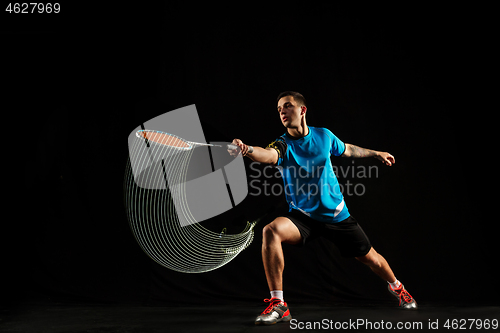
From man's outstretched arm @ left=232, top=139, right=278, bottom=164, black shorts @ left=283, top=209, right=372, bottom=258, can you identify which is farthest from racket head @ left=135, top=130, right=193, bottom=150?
black shorts @ left=283, top=209, right=372, bottom=258

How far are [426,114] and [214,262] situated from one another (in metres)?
3.05

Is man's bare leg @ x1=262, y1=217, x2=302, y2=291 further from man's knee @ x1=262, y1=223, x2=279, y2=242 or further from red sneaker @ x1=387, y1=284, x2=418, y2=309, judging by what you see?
red sneaker @ x1=387, y1=284, x2=418, y2=309

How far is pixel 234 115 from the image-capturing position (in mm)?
5277

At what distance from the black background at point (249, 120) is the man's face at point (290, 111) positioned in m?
1.27

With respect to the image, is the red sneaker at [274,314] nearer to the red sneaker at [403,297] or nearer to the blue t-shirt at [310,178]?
the blue t-shirt at [310,178]

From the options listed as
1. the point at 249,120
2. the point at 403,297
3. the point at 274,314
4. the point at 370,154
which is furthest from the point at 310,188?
the point at 249,120

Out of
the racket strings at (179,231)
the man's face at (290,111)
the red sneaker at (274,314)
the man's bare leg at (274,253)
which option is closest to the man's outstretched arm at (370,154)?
the man's face at (290,111)

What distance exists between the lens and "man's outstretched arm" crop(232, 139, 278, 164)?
3.29m

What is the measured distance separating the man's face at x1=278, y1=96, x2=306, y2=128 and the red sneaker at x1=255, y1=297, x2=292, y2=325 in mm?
1539

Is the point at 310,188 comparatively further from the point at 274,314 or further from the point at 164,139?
the point at 164,139

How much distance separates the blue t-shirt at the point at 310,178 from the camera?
12.5ft

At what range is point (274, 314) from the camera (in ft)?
11.4

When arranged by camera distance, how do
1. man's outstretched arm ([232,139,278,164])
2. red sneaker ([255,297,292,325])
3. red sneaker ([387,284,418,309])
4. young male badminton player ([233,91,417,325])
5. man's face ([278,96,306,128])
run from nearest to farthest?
man's outstretched arm ([232,139,278,164]) < red sneaker ([255,297,292,325]) < young male badminton player ([233,91,417,325]) < man's face ([278,96,306,128]) < red sneaker ([387,284,418,309])

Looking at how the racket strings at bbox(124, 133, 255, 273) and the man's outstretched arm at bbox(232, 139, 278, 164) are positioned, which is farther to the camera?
the racket strings at bbox(124, 133, 255, 273)
